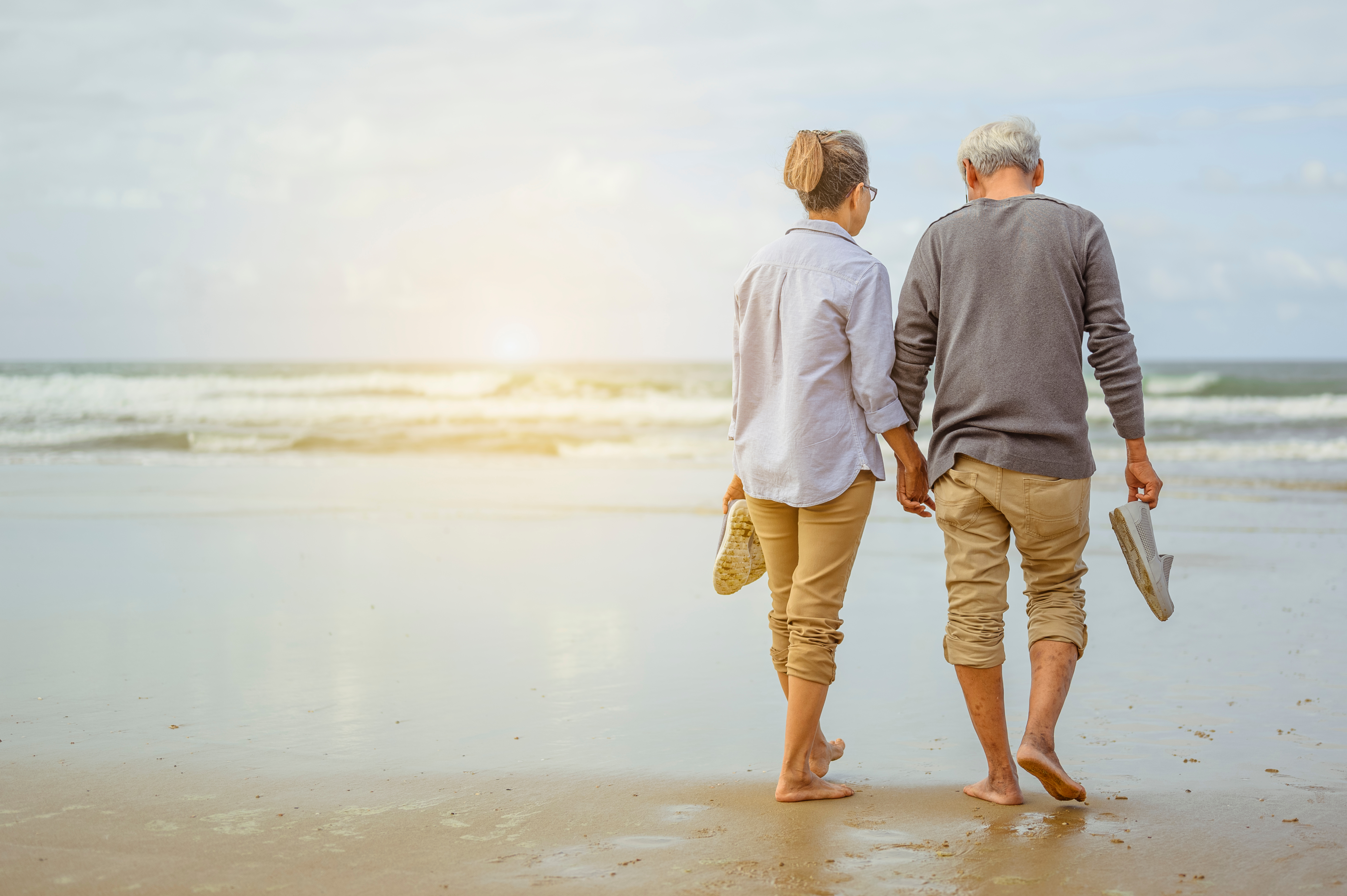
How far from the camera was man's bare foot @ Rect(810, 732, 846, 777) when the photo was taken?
110 inches

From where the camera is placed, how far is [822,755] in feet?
9.18

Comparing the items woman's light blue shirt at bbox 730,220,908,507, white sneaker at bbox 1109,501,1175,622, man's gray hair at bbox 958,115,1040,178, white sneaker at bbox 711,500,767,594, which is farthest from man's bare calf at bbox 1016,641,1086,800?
man's gray hair at bbox 958,115,1040,178

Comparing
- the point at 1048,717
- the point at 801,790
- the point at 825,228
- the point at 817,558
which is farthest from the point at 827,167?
the point at 801,790

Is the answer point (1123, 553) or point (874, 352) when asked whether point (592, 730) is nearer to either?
point (874, 352)

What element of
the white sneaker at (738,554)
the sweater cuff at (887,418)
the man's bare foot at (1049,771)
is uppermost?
the sweater cuff at (887,418)

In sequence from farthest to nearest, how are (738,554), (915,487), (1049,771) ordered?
(738,554)
(915,487)
(1049,771)

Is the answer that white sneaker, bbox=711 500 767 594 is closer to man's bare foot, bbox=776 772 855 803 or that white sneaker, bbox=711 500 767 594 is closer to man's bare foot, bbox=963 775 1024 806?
man's bare foot, bbox=776 772 855 803

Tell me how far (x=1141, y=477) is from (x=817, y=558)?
2.62 feet

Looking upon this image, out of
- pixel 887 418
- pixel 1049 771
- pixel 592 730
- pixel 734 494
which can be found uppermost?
pixel 887 418

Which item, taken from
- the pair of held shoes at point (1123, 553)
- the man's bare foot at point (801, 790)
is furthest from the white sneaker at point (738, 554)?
the man's bare foot at point (801, 790)

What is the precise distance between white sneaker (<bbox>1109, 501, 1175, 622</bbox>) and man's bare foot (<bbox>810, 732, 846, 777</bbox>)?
874 millimetres

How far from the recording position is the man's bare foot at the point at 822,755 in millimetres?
2789

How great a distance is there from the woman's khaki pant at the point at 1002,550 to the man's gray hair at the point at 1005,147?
2.36 feet

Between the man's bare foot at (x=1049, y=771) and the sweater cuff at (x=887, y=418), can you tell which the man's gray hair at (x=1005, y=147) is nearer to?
the sweater cuff at (x=887, y=418)
